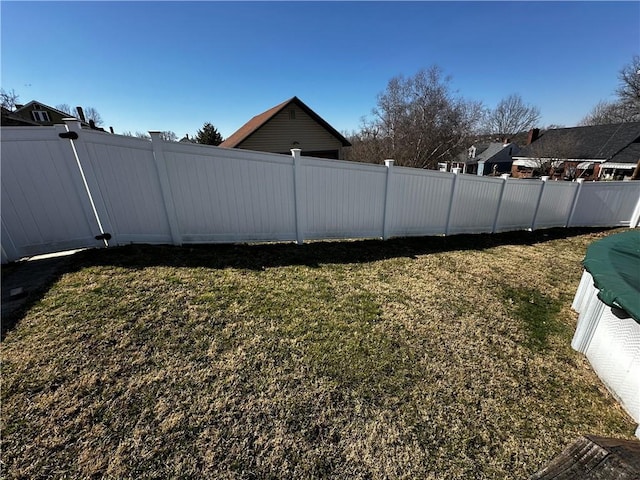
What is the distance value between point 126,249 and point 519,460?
212 inches

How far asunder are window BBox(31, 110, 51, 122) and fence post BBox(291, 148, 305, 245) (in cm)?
4350

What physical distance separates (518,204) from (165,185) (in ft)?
27.9

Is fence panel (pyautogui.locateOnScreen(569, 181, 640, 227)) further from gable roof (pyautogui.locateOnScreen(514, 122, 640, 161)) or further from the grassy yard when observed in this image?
gable roof (pyautogui.locateOnScreen(514, 122, 640, 161))

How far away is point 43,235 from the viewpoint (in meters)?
3.99

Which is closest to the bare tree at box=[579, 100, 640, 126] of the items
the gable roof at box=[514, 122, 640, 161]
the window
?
the gable roof at box=[514, 122, 640, 161]

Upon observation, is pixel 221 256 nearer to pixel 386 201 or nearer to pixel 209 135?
pixel 386 201

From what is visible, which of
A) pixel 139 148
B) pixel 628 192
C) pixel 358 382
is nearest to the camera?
pixel 358 382

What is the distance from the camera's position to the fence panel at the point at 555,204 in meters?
7.48

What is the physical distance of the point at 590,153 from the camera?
26.3 m

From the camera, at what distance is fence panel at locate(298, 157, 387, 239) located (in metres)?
5.18

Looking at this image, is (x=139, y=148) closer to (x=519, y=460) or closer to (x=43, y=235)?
(x=43, y=235)

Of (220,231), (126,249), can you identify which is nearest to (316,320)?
(220,231)

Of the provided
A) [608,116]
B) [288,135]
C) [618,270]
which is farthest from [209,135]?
[608,116]

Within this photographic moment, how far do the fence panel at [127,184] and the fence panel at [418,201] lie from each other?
4.48m
